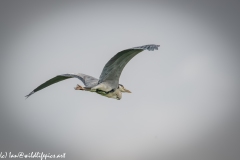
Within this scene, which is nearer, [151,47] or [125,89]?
[151,47]

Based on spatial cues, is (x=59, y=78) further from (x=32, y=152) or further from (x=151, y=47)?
(x=32, y=152)

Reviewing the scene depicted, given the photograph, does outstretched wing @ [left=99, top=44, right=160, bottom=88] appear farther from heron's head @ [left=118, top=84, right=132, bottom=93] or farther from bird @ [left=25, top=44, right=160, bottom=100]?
heron's head @ [left=118, top=84, right=132, bottom=93]

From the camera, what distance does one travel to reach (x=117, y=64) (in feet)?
57.1

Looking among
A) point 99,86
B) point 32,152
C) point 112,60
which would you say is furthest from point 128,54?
point 32,152

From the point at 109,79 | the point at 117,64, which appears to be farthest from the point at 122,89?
the point at 117,64

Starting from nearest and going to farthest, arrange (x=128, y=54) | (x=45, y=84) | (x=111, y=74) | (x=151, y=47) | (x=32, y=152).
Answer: (x=151, y=47) → (x=128, y=54) → (x=111, y=74) → (x=45, y=84) → (x=32, y=152)

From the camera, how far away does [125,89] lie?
20547mm

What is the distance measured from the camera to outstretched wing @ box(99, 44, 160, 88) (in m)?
15.6

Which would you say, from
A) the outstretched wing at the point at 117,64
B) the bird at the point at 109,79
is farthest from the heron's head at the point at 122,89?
the outstretched wing at the point at 117,64

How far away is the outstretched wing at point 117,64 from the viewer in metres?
15.6

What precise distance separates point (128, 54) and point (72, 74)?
126 inches

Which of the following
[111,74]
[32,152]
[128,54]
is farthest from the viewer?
[32,152]

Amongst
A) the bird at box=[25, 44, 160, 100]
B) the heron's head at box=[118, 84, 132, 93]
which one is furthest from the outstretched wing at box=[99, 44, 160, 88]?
the heron's head at box=[118, 84, 132, 93]

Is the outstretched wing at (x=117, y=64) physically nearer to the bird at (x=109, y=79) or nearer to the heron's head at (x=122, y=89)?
the bird at (x=109, y=79)
